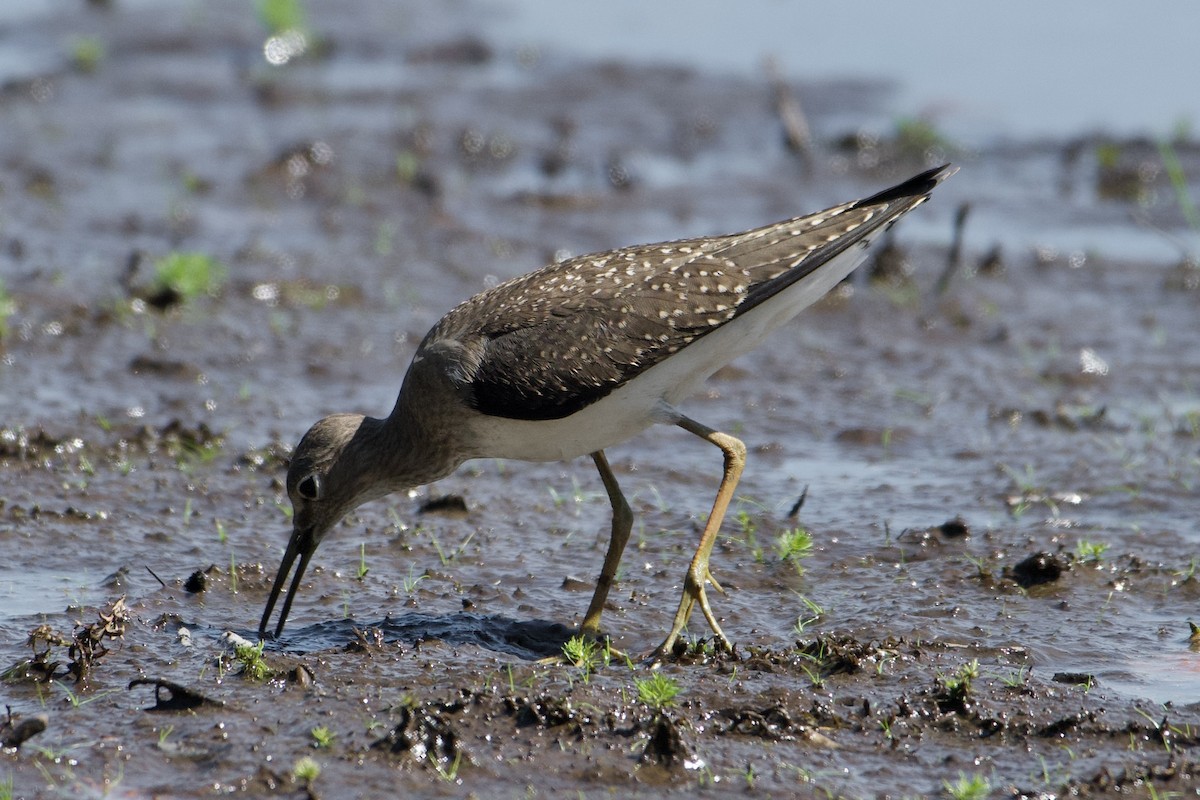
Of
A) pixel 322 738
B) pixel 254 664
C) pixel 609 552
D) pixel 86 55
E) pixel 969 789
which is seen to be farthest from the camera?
pixel 86 55

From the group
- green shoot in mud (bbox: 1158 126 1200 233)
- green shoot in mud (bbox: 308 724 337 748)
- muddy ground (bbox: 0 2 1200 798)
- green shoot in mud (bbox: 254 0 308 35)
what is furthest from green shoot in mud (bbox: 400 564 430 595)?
green shoot in mud (bbox: 254 0 308 35)

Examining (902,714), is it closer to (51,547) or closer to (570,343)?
(570,343)

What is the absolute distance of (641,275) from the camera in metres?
7.00

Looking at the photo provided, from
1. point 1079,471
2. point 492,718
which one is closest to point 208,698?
point 492,718

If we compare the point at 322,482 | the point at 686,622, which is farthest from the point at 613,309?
the point at 322,482

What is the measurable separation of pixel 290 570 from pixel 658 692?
2072 millimetres

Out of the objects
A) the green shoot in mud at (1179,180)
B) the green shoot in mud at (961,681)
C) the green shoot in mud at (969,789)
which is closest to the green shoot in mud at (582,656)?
the green shoot in mud at (961,681)

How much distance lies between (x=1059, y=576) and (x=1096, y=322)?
4536 mm

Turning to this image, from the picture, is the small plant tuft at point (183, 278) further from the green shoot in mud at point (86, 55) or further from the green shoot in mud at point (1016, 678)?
the green shoot in mud at point (86, 55)

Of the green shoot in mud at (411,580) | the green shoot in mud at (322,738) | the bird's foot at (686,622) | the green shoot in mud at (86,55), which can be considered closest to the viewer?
the green shoot in mud at (322,738)

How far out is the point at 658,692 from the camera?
19.0 feet

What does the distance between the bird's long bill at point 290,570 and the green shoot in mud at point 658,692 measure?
5.57ft

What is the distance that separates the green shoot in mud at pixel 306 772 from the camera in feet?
17.3

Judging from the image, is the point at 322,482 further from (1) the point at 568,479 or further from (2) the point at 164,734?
(1) the point at 568,479
